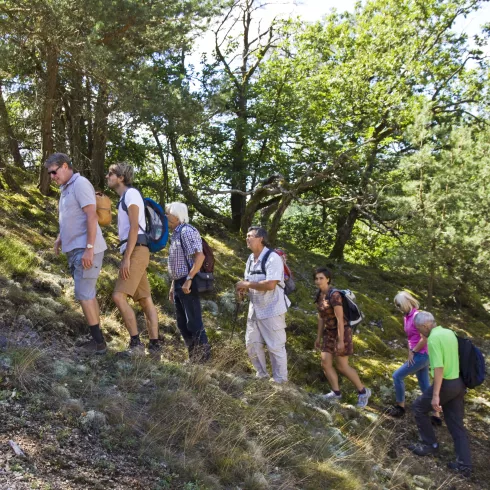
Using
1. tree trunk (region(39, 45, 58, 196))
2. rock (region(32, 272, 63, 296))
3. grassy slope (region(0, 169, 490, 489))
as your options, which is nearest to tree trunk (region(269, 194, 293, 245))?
grassy slope (region(0, 169, 490, 489))

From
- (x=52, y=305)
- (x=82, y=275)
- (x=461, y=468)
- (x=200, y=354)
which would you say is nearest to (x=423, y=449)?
(x=461, y=468)

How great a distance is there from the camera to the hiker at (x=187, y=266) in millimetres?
5586

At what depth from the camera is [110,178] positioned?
16.7 ft

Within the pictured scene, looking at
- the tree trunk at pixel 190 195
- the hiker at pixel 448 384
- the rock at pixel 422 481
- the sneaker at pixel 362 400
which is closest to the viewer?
the rock at pixel 422 481

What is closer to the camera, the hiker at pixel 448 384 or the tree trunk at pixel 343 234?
the hiker at pixel 448 384

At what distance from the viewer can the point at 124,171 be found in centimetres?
510

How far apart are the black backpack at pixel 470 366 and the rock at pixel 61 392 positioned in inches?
182

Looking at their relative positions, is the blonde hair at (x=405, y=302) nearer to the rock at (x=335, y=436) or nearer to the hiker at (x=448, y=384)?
the hiker at (x=448, y=384)

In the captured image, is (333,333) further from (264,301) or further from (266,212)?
(266,212)

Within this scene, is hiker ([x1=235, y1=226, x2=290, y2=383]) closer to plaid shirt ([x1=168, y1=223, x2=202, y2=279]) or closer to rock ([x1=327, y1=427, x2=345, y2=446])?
plaid shirt ([x1=168, y1=223, x2=202, y2=279])

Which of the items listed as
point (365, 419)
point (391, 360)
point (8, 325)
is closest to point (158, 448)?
point (8, 325)

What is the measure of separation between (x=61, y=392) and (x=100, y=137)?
9.38 meters

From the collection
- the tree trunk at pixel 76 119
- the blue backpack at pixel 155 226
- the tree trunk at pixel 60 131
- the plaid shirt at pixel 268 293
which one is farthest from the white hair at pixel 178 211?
the tree trunk at pixel 60 131

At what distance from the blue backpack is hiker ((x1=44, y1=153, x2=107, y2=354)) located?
2.11 ft
